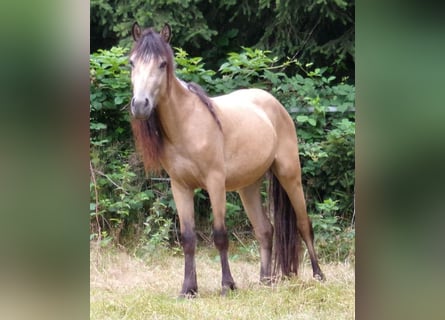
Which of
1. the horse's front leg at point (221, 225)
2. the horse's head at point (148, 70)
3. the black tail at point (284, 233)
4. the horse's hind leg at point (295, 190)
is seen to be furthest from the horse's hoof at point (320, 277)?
the horse's head at point (148, 70)

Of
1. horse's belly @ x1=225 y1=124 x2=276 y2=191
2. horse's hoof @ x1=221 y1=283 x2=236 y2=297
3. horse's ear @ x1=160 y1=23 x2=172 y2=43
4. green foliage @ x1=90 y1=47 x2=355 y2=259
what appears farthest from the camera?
green foliage @ x1=90 y1=47 x2=355 y2=259

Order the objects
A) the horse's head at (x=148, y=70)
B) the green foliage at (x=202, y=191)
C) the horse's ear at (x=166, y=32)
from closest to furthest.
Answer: the horse's head at (x=148, y=70) < the horse's ear at (x=166, y=32) < the green foliage at (x=202, y=191)

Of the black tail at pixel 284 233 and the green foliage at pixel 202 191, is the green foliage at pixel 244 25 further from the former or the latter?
the black tail at pixel 284 233

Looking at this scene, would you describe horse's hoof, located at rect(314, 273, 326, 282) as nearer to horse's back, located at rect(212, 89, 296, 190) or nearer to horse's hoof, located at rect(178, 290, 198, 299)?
horse's back, located at rect(212, 89, 296, 190)

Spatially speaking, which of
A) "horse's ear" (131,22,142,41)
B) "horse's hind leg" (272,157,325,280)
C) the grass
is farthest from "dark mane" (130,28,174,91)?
the grass

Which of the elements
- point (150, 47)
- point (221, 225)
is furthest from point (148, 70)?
point (221, 225)

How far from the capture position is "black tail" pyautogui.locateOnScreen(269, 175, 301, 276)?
3.32 meters

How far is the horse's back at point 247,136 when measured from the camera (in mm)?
3094

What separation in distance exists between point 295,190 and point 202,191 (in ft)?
3.96

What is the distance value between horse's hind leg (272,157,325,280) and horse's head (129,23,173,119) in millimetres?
1051

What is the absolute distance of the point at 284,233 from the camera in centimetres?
340

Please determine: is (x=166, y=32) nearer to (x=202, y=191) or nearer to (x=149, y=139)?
(x=149, y=139)
